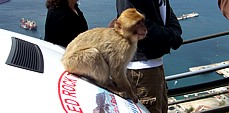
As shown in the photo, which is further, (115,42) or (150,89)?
(150,89)

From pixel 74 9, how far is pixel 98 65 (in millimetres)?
1061

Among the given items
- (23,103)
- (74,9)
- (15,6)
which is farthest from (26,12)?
(23,103)

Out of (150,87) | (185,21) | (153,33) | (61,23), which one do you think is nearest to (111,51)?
(153,33)

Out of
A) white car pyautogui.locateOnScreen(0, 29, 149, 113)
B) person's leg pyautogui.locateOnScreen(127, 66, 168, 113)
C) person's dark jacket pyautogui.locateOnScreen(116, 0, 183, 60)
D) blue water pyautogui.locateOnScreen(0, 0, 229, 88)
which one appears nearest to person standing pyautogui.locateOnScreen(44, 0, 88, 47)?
person's dark jacket pyautogui.locateOnScreen(116, 0, 183, 60)

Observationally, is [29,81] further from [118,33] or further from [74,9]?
[74,9]

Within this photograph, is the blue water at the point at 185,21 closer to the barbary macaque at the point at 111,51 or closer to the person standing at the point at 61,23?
the person standing at the point at 61,23

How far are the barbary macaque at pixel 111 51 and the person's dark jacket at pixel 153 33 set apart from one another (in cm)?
13

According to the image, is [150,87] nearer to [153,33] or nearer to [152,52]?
[152,52]

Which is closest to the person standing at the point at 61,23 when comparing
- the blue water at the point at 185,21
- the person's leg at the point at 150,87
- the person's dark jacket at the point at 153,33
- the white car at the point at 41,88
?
the person's dark jacket at the point at 153,33

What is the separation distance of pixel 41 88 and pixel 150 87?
3.66 feet

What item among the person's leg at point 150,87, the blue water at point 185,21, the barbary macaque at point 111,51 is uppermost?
the barbary macaque at point 111,51

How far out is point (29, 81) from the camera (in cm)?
143

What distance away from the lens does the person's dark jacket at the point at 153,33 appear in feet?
7.40

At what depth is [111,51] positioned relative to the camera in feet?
7.02
